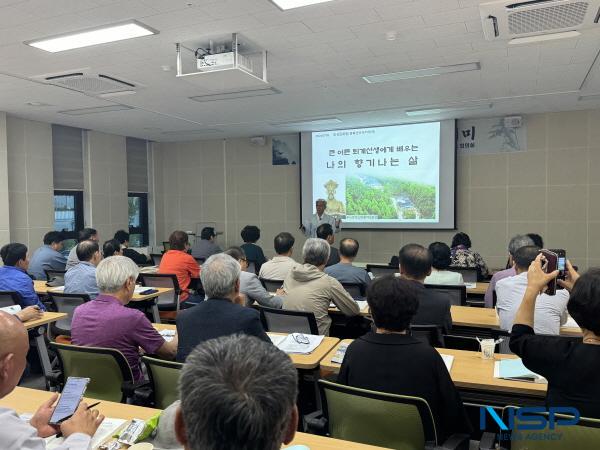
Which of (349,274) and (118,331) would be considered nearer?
(118,331)

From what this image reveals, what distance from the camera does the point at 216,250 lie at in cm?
735

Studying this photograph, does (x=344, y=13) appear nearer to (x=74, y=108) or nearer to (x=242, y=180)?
(x=74, y=108)

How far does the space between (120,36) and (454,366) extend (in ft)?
12.1

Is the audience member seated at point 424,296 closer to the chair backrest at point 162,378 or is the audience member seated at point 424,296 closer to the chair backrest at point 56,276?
the chair backrest at point 162,378

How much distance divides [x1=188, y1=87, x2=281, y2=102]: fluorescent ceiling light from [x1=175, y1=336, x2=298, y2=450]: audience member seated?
5.27 meters

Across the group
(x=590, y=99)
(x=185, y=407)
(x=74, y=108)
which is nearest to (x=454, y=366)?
(x=185, y=407)

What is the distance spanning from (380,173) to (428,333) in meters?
6.03

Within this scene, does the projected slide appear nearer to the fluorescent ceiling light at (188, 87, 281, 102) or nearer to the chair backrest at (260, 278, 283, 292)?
the fluorescent ceiling light at (188, 87, 281, 102)

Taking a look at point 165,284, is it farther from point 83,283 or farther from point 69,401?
point 69,401

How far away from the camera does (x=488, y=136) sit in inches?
315

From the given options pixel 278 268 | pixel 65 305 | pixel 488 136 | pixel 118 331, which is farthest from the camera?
pixel 488 136

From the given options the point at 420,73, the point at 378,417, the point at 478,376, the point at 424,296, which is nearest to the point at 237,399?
the point at 378,417

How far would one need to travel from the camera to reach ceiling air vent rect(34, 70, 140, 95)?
200 inches

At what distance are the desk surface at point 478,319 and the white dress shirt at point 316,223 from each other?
15.9ft
